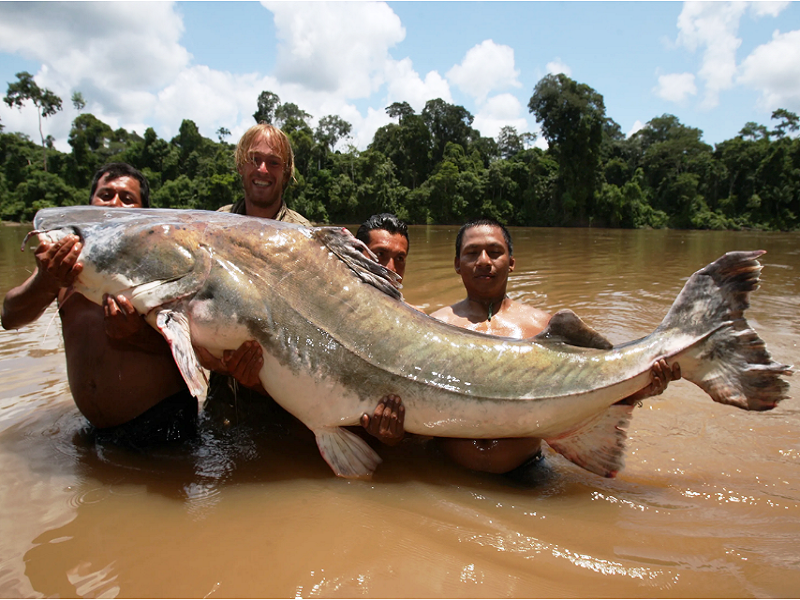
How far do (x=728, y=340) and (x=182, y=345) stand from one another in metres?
2.63

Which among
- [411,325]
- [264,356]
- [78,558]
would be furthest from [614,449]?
[78,558]

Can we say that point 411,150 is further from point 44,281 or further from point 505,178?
point 44,281

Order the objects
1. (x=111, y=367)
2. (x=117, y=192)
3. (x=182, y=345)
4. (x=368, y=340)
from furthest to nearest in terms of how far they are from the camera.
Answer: (x=117, y=192) → (x=111, y=367) → (x=368, y=340) → (x=182, y=345)

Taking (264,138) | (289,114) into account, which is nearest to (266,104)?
(289,114)

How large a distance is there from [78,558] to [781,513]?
320cm

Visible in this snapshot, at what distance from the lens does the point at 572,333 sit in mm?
2617

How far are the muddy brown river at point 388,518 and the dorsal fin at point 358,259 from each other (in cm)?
108

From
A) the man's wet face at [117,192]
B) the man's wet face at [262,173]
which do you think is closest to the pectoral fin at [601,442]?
the man's wet face at [262,173]

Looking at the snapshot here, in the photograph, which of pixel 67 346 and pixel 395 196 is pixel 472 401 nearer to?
pixel 67 346

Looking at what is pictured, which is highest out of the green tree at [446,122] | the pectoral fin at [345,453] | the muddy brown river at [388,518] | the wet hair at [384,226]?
the green tree at [446,122]

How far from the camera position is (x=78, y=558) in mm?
1922

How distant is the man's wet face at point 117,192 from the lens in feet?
10.3

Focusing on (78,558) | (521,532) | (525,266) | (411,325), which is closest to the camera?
(78,558)

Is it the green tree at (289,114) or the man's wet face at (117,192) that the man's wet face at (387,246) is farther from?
the green tree at (289,114)
